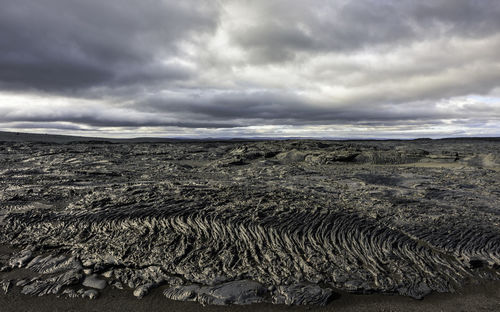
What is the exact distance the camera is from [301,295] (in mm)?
4062

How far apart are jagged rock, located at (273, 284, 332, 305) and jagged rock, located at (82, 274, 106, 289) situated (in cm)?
271

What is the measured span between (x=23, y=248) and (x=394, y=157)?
17.8 meters

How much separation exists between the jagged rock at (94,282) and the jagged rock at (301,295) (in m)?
2.71

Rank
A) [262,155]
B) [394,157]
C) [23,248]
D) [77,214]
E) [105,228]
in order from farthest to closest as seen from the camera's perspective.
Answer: [262,155], [394,157], [77,214], [105,228], [23,248]

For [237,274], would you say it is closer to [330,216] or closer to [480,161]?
[330,216]

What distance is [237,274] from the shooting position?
4562 mm

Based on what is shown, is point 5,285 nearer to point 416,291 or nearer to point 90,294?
point 90,294

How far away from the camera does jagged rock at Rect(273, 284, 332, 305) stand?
13.1 ft

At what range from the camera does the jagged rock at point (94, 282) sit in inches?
173

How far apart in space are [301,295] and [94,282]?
3.26 m

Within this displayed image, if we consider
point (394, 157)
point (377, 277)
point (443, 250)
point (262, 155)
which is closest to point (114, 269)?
point (377, 277)

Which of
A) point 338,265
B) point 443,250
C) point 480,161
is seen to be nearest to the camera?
point 338,265

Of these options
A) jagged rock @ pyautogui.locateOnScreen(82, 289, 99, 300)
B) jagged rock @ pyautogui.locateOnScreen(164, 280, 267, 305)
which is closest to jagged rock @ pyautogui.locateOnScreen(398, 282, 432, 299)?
jagged rock @ pyautogui.locateOnScreen(164, 280, 267, 305)

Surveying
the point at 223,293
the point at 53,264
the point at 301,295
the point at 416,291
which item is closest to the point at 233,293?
the point at 223,293
